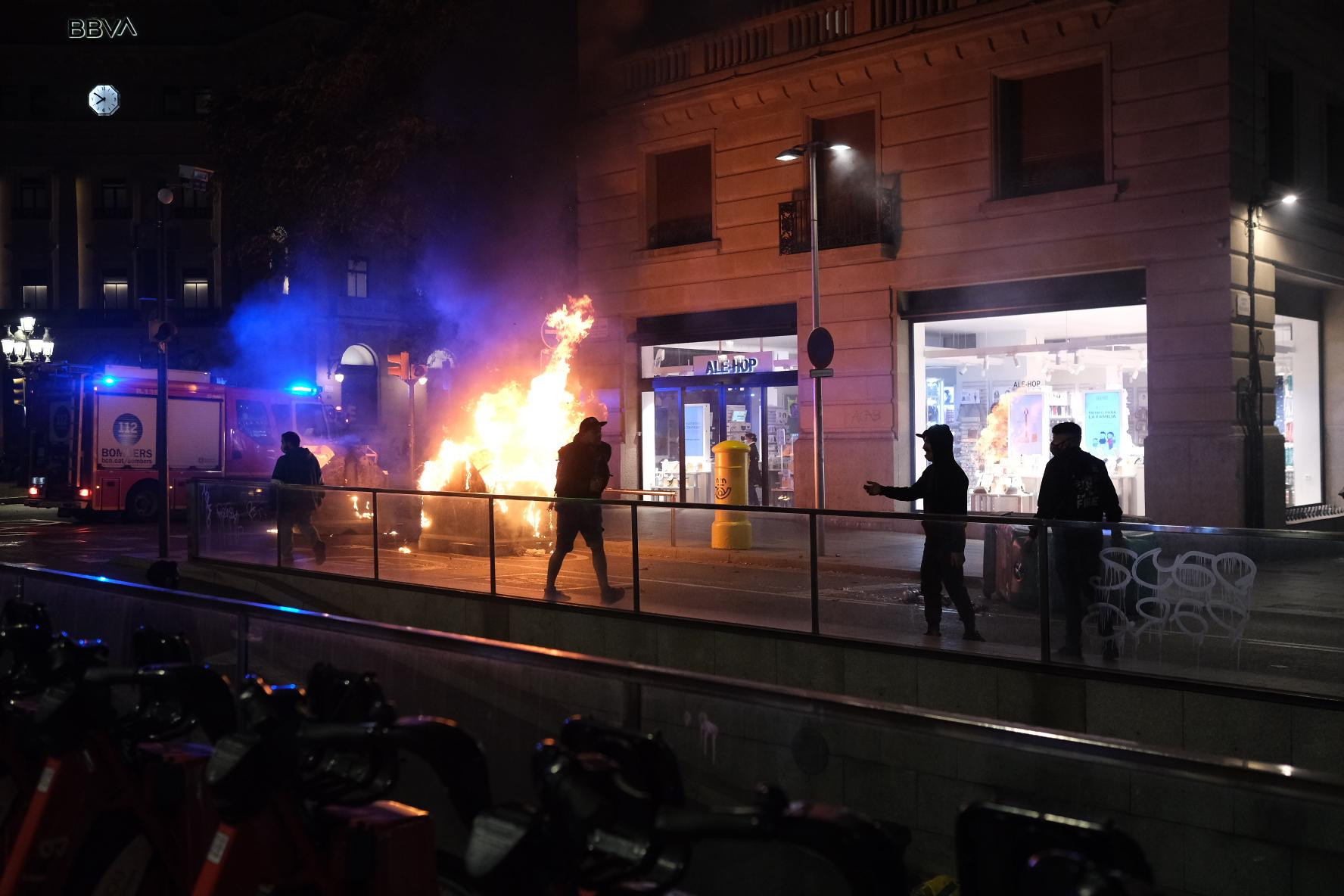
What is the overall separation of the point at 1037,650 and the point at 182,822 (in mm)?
5543

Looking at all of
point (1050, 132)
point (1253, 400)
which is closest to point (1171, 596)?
point (1253, 400)

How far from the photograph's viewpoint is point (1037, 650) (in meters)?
7.79

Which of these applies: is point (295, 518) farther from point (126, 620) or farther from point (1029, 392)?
point (1029, 392)

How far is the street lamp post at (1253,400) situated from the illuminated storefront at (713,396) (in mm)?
7558

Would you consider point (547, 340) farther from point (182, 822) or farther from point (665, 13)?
point (182, 822)

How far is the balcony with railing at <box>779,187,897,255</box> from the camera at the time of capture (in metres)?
19.7

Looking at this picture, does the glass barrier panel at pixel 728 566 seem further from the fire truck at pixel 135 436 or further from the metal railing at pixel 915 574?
the fire truck at pixel 135 436

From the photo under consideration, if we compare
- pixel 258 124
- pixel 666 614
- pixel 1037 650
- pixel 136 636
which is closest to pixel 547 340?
pixel 258 124

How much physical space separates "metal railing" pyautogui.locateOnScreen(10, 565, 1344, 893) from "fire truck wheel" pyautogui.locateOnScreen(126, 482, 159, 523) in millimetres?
22514

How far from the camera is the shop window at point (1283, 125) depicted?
58.3 ft

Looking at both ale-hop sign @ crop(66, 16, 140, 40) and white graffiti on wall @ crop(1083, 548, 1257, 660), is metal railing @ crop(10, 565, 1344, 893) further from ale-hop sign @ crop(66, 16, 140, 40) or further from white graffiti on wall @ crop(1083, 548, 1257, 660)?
ale-hop sign @ crop(66, 16, 140, 40)

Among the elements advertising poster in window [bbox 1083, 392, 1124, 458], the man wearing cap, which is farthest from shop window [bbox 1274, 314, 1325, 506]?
the man wearing cap

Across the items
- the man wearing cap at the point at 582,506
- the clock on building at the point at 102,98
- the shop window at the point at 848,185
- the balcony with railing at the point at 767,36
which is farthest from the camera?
the clock on building at the point at 102,98

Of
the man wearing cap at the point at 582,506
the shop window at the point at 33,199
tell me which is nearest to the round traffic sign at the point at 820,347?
the man wearing cap at the point at 582,506
